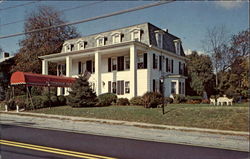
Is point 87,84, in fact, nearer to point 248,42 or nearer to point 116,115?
point 116,115

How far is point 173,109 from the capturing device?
6.05 meters

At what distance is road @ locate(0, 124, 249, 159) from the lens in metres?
4.85

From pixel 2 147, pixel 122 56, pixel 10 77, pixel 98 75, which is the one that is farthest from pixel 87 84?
pixel 2 147

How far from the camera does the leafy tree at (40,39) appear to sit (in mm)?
5332

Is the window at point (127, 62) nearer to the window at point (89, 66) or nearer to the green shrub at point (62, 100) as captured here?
the window at point (89, 66)

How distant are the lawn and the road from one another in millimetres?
753

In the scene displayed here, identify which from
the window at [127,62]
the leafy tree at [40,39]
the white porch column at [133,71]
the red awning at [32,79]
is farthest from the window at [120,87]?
the leafy tree at [40,39]

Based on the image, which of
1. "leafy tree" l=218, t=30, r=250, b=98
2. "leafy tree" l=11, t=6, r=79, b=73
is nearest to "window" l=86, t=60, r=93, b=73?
"leafy tree" l=11, t=6, r=79, b=73

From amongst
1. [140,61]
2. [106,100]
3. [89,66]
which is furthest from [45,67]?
[140,61]

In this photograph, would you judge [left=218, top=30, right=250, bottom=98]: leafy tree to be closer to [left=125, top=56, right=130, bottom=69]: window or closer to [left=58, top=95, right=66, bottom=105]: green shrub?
[left=58, top=95, right=66, bottom=105]: green shrub

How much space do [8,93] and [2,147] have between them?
136 centimetres

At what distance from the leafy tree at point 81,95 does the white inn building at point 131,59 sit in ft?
1.03

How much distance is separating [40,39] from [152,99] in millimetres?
3905

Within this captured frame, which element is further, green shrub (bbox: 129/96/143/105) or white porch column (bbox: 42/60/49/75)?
green shrub (bbox: 129/96/143/105)
